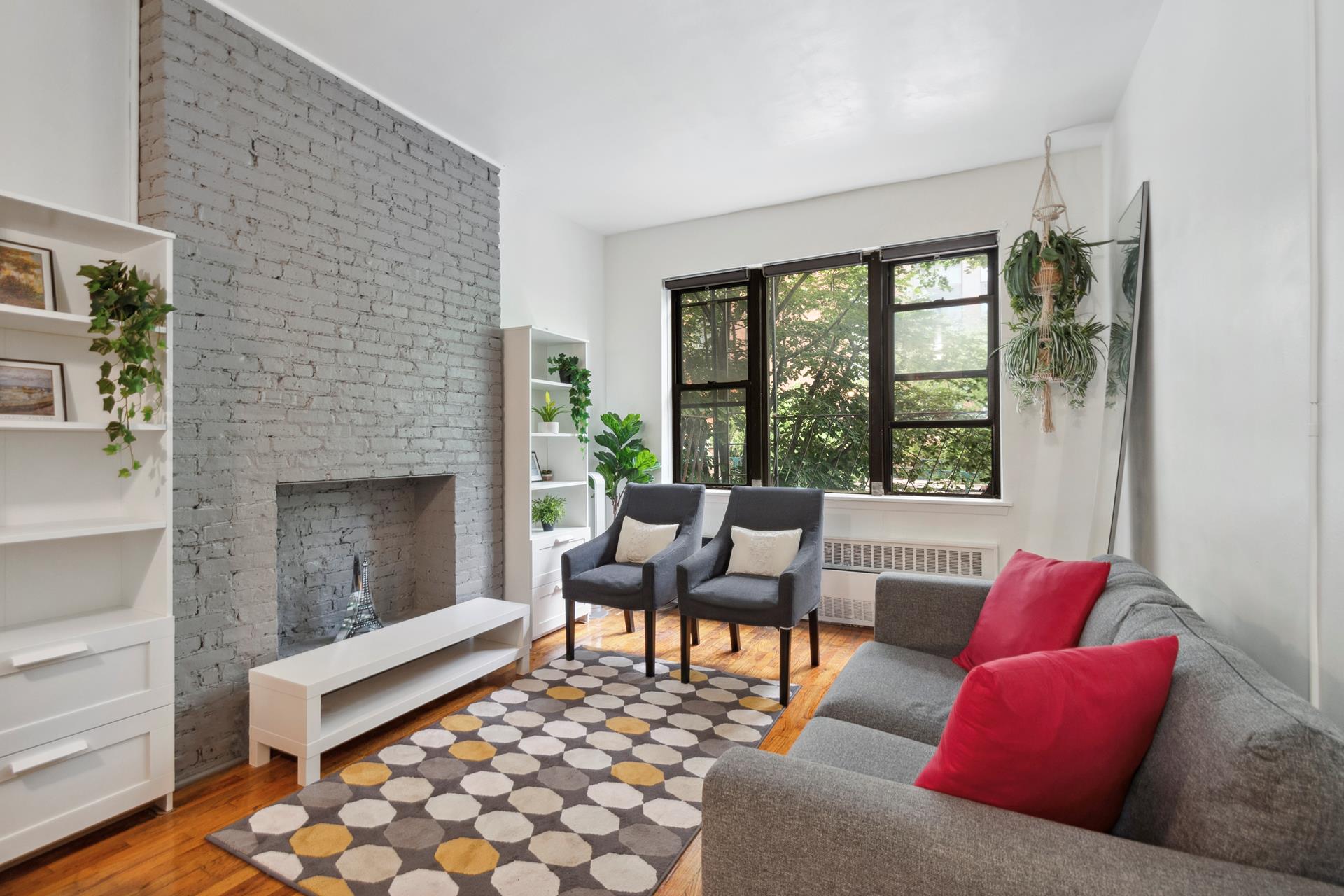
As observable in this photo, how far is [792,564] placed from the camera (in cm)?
326

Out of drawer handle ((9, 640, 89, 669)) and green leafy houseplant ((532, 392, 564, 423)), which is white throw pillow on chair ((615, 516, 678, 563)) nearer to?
green leafy houseplant ((532, 392, 564, 423))

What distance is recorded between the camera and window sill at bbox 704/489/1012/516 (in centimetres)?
394

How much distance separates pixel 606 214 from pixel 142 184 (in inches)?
115

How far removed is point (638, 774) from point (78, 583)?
6.76 ft

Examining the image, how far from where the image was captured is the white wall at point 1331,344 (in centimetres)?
130

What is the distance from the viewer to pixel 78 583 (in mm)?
2254

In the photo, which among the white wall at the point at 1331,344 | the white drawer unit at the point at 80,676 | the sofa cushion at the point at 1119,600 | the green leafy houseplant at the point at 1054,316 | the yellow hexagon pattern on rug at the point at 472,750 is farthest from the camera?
the green leafy houseplant at the point at 1054,316

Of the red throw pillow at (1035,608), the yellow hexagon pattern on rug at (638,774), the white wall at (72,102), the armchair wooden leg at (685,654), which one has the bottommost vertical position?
the yellow hexagon pattern on rug at (638,774)

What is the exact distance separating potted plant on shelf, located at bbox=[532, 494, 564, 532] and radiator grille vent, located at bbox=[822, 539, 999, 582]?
Answer: 1800 millimetres

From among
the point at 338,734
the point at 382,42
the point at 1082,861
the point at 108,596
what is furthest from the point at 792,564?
the point at 382,42

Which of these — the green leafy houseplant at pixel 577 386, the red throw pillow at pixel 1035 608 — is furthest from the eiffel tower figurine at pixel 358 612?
the red throw pillow at pixel 1035 608

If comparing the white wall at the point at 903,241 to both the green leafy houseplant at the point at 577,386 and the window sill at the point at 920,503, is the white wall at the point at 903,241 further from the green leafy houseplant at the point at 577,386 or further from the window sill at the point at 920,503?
the green leafy houseplant at the point at 577,386

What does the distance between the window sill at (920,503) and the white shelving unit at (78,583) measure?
2.85 m

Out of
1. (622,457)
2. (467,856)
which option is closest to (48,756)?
(467,856)
